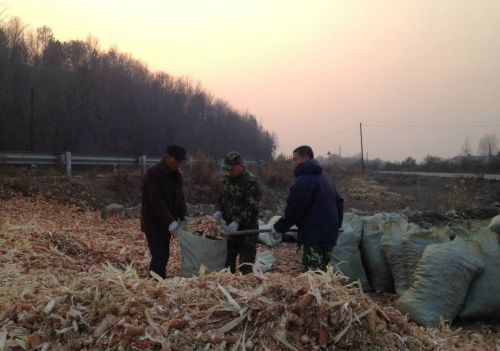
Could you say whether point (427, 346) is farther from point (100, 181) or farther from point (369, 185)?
point (369, 185)

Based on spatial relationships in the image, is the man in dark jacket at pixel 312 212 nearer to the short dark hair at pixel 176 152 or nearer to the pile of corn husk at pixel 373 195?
the short dark hair at pixel 176 152

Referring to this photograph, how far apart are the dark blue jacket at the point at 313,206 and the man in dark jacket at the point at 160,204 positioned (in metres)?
1.23

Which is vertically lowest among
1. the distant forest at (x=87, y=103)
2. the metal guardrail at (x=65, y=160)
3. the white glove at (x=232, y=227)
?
the white glove at (x=232, y=227)

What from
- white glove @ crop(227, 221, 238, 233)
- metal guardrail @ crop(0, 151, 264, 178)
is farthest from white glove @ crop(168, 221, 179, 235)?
metal guardrail @ crop(0, 151, 264, 178)

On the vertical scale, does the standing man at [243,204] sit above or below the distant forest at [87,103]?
below

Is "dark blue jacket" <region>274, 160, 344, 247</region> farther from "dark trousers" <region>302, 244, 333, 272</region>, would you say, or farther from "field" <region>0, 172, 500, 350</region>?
"field" <region>0, 172, 500, 350</region>

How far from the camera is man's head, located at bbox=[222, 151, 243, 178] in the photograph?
4672 mm

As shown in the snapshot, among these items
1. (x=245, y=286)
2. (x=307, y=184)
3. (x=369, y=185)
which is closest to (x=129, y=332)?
(x=245, y=286)

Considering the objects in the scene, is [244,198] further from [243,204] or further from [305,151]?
[305,151]

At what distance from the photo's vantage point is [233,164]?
4672 millimetres

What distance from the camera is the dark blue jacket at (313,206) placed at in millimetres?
4375

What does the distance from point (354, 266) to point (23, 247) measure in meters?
4.16

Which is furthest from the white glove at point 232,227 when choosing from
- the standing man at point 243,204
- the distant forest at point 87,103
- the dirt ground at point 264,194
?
the distant forest at point 87,103

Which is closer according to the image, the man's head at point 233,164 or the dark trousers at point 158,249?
the man's head at point 233,164
